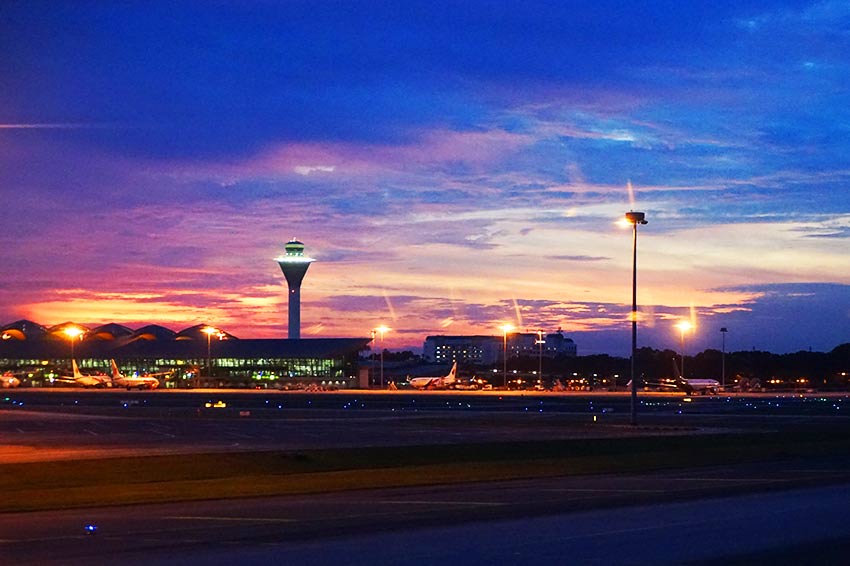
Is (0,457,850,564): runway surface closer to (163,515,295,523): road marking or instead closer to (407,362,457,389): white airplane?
(163,515,295,523): road marking

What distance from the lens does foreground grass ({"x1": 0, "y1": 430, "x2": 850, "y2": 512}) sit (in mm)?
26672

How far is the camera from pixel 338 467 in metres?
34.2

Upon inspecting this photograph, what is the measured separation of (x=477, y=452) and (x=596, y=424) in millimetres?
20727

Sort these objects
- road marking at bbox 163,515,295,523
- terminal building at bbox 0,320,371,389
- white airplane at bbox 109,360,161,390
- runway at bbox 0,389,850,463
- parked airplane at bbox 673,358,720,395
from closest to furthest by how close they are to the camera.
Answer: road marking at bbox 163,515,295,523
runway at bbox 0,389,850,463
parked airplane at bbox 673,358,720,395
white airplane at bbox 109,360,161,390
terminal building at bbox 0,320,371,389

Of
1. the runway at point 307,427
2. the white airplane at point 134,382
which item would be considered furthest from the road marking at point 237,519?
the white airplane at point 134,382

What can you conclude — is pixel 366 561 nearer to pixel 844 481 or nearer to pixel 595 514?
pixel 595 514

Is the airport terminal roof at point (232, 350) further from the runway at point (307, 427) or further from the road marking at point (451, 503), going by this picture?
the road marking at point (451, 503)

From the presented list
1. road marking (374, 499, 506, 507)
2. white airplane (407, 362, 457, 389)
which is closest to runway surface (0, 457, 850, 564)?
road marking (374, 499, 506, 507)

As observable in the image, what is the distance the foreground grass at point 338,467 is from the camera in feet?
87.5

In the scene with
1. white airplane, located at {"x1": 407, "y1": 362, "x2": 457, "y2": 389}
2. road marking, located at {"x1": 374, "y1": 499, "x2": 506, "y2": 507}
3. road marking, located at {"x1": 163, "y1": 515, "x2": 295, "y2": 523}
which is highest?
road marking, located at {"x1": 163, "y1": 515, "x2": 295, "y2": 523}

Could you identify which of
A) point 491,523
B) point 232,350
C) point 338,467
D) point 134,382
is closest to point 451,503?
point 491,523

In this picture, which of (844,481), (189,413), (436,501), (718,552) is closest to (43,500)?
(436,501)

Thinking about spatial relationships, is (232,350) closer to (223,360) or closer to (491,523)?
(223,360)

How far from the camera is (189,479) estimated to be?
3038cm
